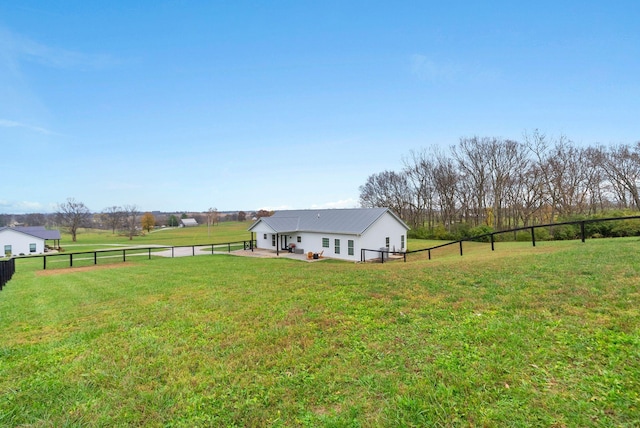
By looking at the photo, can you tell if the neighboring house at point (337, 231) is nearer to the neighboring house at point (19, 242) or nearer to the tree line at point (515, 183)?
the tree line at point (515, 183)

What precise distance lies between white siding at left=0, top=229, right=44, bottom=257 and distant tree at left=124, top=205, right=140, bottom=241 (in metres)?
16.7

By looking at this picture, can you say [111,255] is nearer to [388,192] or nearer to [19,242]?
[19,242]

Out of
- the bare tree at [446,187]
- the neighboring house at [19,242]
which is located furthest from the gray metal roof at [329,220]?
the neighboring house at [19,242]

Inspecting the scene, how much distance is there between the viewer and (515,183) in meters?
35.4

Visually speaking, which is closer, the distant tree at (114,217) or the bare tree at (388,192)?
the bare tree at (388,192)

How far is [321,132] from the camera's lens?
26.3 metres

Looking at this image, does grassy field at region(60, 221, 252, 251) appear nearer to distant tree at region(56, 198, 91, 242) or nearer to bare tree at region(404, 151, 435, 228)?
distant tree at region(56, 198, 91, 242)

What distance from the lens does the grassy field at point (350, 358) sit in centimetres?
235

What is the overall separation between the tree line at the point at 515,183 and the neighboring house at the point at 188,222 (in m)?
79.9

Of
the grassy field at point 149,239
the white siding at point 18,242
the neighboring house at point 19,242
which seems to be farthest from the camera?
the grassy field at point 149,239

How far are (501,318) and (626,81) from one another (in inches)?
855

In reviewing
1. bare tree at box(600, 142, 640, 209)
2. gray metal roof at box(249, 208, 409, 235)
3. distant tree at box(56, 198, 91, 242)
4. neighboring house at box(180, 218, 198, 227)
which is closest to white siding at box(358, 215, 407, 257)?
gray metal roof at box(249, 208, 409, 235)

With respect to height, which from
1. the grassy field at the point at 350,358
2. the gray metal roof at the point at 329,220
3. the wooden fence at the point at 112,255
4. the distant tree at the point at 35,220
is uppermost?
the distant tree at the point at 35,220

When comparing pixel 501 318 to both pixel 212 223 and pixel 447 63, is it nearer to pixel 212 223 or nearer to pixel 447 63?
pixel 447 63
